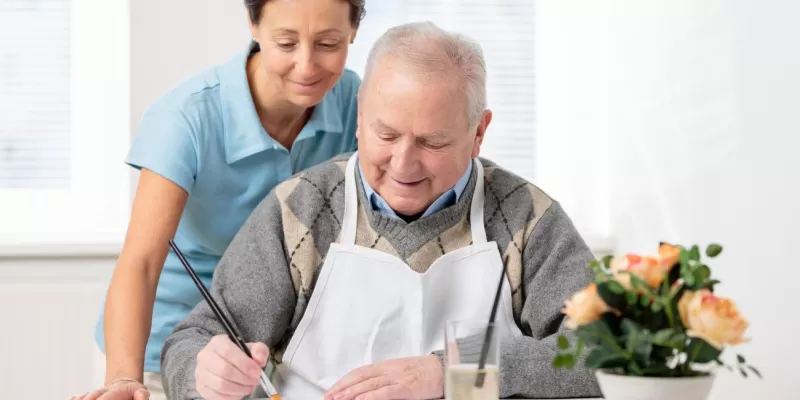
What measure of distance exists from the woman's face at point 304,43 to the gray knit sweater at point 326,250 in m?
0.23

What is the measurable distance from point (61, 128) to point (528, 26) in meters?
1.60

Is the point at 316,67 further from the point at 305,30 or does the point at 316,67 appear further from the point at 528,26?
the point at 528,26

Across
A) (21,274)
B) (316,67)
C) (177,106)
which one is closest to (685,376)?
(316,67)

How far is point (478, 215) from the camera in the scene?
5.86ft

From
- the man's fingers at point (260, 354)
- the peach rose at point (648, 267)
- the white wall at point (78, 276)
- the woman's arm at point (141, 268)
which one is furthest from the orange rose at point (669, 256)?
the white wall at point (78, 276)

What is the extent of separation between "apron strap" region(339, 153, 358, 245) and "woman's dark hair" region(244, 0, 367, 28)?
332mm

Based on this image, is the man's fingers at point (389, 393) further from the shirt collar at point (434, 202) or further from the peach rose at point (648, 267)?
the peach rose at point (648, 267)

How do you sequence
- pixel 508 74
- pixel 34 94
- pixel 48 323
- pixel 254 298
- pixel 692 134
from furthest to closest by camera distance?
pixel 508 74 < pixel 34 94 < pixel 48 323 < pixel 692 134 < pixel 254 298

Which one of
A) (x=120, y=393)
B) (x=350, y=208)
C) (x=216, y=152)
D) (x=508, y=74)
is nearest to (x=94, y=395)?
(x=120, y=393)

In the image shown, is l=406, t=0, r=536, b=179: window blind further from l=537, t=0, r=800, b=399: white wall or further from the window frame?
the window frame

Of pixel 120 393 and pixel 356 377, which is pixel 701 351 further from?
pixel 120 393

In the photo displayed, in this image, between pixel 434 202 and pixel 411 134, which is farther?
pixel 434 202

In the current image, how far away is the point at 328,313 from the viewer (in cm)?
173

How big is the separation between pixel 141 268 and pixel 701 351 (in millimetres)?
1182
